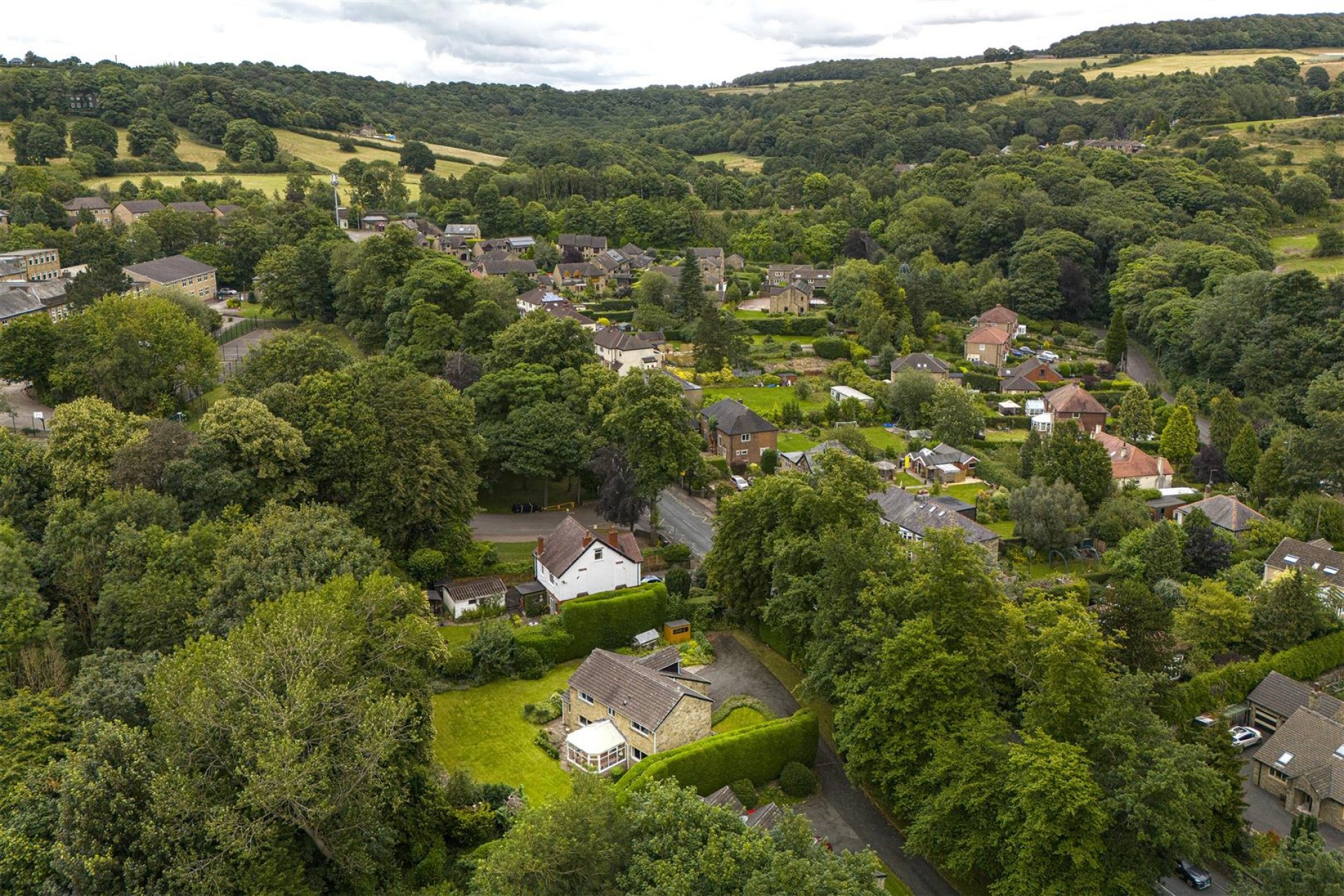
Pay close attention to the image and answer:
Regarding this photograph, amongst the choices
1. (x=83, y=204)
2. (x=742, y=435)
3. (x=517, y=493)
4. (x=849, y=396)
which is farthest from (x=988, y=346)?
(x=83, y=204)

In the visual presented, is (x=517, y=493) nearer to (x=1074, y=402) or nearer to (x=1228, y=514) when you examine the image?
(x=1228, y=514)

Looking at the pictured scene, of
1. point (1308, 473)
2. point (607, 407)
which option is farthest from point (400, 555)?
point (1308, 473)

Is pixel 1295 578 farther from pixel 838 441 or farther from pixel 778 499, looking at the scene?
pixel 838 441

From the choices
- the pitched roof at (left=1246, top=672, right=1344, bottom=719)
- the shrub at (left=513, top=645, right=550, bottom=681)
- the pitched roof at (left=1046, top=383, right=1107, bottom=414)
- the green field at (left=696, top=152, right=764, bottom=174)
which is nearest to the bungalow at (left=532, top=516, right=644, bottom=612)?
the shrub at (left=513, top=645, right=550, bottom=681)

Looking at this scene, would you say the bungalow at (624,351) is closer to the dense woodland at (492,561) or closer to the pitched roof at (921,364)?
the dense woodland at (492,561)

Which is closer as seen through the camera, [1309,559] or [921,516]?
[1309,559]

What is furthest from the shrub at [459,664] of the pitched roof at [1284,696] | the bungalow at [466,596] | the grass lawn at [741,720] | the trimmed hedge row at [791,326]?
the trimmed hedge row at [791,326]

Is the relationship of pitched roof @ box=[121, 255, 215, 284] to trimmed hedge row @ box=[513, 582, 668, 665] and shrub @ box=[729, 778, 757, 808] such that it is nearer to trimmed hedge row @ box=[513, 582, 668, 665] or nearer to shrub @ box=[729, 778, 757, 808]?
trimmed hedge row @ box=[513, 582, 668, 665]

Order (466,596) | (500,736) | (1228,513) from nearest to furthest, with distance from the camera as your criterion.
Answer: (500,736)
(466,596)
(1228,513)
